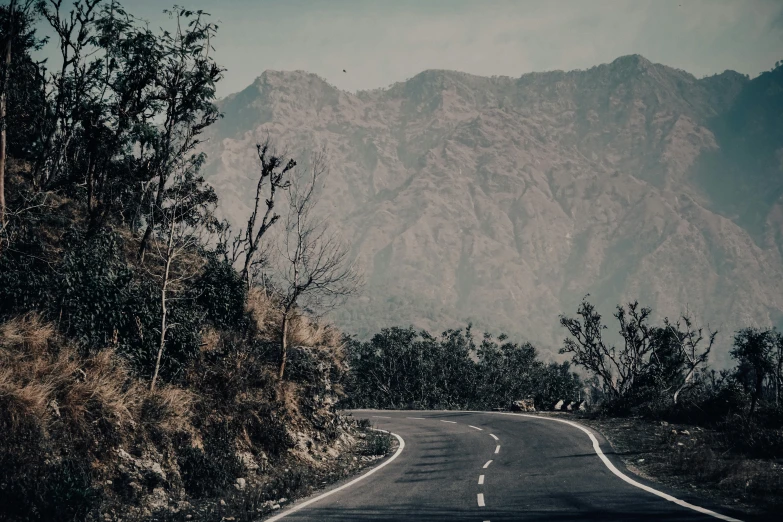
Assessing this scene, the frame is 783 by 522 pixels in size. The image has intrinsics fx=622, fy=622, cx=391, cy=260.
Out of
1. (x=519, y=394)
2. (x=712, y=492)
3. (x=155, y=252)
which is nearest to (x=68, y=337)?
(x=155, y=252)

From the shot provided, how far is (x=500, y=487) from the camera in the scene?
561 inches

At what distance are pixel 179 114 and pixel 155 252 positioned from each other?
15.0 ft

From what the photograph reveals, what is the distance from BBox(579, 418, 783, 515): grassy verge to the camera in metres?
12.1

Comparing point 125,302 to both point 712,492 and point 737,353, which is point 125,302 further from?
point 737,353

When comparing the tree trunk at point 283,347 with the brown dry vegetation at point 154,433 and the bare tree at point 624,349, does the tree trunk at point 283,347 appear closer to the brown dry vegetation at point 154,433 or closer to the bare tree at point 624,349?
the brown dry vegetation at point 154,433

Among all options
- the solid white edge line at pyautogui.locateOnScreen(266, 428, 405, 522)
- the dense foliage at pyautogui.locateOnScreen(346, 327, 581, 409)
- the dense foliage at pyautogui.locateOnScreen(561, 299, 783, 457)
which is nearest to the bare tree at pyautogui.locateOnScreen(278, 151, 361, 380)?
the solid white edge line at pyautogui.locateOnScreen(266, 428, 405, 522)

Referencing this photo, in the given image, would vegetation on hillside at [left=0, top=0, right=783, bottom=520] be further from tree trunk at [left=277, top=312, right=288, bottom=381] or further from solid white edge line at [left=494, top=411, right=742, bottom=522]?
solid white edge line at [left=494, top=411, right=742, bottom=522]

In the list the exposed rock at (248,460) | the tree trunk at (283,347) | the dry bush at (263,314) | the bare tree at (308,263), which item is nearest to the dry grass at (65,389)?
the exposed rock at (248,460)

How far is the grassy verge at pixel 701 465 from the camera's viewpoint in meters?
12.1

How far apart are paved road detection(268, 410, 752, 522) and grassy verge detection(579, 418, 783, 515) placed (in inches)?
26.9

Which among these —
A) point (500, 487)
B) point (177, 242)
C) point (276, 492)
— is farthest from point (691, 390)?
point (177, 242)

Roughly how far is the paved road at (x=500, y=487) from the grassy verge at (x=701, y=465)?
26.9 inches

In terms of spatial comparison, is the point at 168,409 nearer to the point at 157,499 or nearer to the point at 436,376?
the point at 157,499

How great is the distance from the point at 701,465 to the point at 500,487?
4988 millimetres
